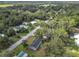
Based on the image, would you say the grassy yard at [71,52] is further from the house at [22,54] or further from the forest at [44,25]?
the house at [22,54]

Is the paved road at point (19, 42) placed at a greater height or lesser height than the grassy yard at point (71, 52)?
greater

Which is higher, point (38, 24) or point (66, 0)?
point (66, 0)

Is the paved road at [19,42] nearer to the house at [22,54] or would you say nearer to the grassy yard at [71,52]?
the house at [22,54]

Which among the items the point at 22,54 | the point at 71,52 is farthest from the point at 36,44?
the point at 71,52

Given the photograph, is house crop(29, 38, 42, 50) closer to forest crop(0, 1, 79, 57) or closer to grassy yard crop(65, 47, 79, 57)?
forest crop(0, 1, 79, 57)

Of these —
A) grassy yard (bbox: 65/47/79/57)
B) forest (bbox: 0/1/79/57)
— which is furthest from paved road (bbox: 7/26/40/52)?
grassy yard (bbox: 65/47/79/57)

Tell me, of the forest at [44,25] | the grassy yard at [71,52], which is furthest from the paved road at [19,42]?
the grassy yard at [71,52]

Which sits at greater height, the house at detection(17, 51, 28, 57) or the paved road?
the paved road

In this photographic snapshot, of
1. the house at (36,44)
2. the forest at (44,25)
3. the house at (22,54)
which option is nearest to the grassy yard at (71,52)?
the forest at (44,25)

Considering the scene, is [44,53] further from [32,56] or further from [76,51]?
[76,51]

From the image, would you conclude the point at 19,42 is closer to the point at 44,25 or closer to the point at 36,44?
the point at 36,44

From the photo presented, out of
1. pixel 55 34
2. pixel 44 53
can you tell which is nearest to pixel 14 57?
pixel 44 53
